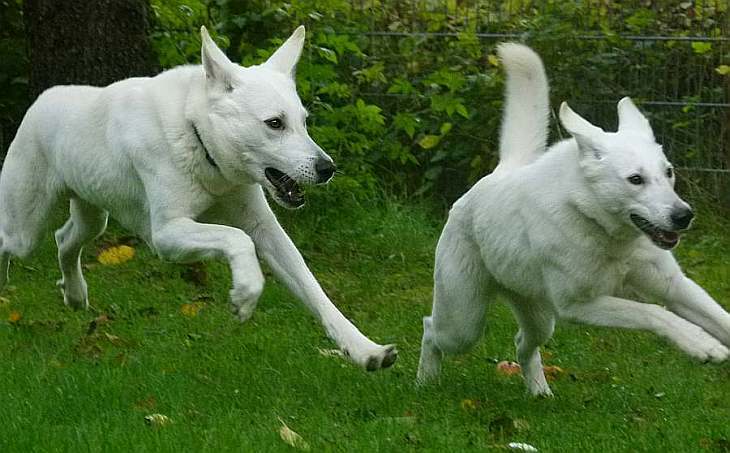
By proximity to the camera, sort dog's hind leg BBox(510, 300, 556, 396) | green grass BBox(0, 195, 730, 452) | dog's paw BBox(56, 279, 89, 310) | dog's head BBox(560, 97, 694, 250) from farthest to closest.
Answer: dog's paw BBox(56, 279, 89, 310) < dog's hind leg BBox(510, 300, 556, 396) < dog's head BBox(560, 97, 694, 250) < green grass BBox(0, 195, 730, 452)

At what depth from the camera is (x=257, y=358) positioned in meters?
6.43

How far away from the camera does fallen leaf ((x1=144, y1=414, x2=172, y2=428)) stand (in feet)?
16.6

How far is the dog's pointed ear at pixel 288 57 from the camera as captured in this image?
6.18 meters

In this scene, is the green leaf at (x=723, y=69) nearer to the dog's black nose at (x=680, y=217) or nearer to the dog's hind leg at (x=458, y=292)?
the dog's hind leg at (x=458, y=292)

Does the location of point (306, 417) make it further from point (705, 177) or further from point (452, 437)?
point (705, 177)

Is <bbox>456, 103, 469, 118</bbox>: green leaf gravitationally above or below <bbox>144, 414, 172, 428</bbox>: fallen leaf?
below

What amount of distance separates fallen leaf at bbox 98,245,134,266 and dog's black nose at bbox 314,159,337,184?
10.8ft

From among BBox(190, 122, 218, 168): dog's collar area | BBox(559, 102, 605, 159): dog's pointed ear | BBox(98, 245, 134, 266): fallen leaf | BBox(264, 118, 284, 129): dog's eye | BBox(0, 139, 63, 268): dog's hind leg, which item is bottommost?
BBox(98, 245, 134, 266): fallen leaf

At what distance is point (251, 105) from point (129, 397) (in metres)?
1.32

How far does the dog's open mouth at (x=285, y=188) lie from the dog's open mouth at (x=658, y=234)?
1.45 m

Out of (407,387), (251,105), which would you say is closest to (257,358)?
(407,387)

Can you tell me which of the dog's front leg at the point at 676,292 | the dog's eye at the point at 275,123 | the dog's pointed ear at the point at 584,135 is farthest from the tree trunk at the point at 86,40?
the dog's front leg at the point at 676,292

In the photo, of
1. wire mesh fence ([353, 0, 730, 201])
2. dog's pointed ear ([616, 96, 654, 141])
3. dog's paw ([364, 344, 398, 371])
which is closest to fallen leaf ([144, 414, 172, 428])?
dog's paw ([364, 344, 398, 371])

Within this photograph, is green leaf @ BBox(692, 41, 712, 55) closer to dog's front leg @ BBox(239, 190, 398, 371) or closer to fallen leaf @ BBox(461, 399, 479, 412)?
dog's front leg @ BBox(239, 190, 398, 371)
